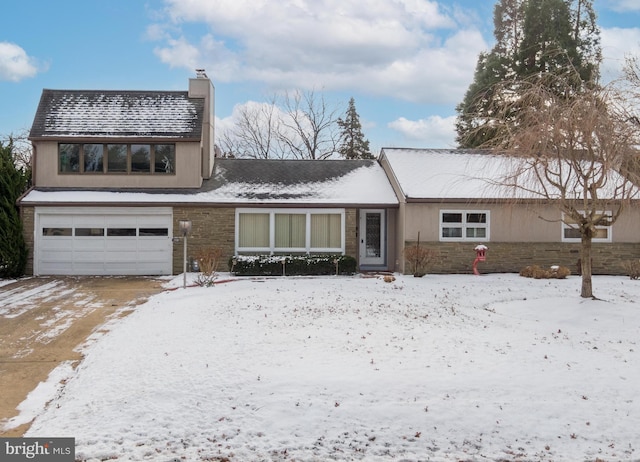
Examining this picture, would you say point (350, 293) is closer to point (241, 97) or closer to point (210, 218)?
point (210, 218)

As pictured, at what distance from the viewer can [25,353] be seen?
7.84 metres

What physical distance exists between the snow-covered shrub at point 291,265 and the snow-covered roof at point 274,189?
6.62 ft

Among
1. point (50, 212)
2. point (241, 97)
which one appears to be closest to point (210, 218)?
point (50, 212)

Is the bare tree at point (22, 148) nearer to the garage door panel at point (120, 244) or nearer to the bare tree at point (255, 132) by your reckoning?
the bare tree at point (255, 132)

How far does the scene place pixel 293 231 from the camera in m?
17.7

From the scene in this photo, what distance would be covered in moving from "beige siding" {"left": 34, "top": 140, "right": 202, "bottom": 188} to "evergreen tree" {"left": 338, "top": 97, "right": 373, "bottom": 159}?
2114cm

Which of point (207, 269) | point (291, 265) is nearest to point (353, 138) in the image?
point (291, 265)

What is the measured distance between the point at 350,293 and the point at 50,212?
36.4 feet

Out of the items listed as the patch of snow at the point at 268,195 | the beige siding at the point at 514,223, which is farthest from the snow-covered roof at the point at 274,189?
the beige siding at the point at 514,223

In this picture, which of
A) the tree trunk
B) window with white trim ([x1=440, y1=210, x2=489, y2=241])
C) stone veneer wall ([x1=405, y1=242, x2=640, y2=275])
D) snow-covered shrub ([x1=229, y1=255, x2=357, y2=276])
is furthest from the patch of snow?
the tree trunk

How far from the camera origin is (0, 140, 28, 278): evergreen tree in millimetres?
15977

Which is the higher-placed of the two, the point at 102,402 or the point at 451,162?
the point at 451,162

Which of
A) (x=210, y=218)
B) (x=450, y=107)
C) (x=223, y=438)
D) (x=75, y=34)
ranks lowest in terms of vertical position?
(x=223, y=438)

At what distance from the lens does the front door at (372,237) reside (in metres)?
18.4
